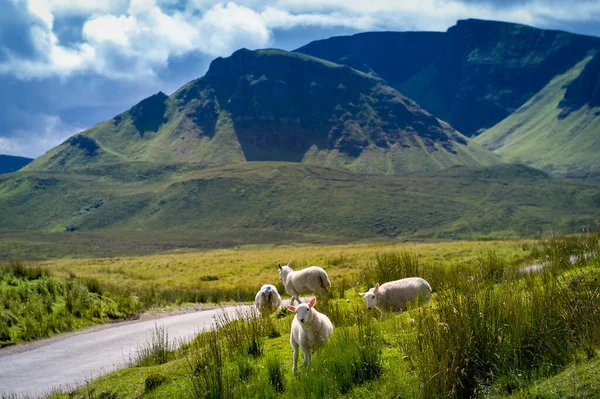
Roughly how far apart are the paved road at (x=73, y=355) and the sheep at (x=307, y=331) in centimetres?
309

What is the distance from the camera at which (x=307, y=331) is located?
10.6 meters

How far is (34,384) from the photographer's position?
14.2 metres

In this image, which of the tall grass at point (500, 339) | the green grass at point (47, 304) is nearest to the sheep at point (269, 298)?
the green grass at point (47, 304)

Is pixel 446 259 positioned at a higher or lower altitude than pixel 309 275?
lower

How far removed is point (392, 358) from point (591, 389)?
381 cm

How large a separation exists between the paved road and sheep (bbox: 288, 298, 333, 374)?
309 centimetres

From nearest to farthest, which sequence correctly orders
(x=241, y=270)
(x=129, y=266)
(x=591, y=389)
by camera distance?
(x=591, y=389)
(x=241, y=270)
(x=129, y=266)

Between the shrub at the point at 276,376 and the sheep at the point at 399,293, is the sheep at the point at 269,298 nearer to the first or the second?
the sheep at the point at 399,293

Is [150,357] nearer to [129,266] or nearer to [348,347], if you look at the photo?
[348,347]

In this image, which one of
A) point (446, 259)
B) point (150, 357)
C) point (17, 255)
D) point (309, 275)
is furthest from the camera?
point (17, 255)

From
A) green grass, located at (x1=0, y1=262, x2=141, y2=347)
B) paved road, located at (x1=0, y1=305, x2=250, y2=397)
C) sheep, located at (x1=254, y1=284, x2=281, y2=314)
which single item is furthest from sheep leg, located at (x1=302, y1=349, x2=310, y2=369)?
green grass, located at (x1=0, y1=262, x2=141, y2=347)

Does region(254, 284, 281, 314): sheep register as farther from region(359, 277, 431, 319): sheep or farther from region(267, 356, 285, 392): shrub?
region(267, 356, 285, 392): shrub

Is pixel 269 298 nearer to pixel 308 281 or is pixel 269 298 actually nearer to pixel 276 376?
pixel 308 281

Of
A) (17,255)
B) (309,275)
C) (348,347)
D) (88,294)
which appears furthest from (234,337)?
(17,255)
